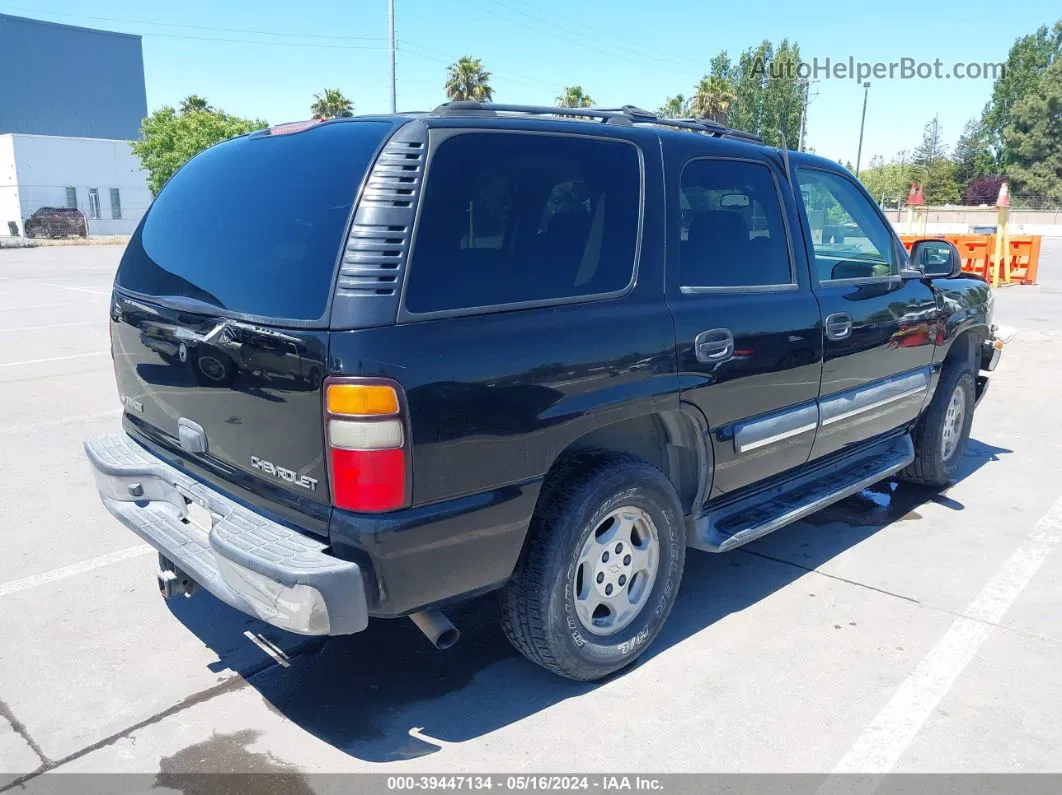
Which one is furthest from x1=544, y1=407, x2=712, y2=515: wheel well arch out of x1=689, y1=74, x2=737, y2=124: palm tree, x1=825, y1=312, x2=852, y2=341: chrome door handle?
x1=689, y1=74, x2=737, y2=124: palm tree

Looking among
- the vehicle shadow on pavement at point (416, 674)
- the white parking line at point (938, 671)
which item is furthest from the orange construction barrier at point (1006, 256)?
the vehicle shadow on pavement at point (416, 674)

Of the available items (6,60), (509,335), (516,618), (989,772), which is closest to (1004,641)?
(989,772)

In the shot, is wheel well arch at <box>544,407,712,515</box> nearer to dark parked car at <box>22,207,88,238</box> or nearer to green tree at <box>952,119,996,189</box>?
dark parked car at <box>22,207,88,238</box>

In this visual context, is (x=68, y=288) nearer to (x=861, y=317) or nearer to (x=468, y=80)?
(x=861, y=317)

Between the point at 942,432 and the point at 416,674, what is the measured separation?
3732 mm

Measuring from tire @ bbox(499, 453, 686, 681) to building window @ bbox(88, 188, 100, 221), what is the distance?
172ft

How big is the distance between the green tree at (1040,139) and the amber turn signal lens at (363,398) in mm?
75681

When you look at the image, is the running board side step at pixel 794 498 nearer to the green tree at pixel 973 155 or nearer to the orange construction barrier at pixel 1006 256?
the orange construction barrier at pixel 1006 256

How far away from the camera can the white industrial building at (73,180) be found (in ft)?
145

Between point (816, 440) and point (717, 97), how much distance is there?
5872cm

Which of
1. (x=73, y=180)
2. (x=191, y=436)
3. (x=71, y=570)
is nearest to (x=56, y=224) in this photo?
(x=73, y=180)

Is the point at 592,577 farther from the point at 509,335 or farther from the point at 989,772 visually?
the point at 989,772

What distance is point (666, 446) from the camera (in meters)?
3.33

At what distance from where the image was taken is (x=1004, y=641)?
136 inches
